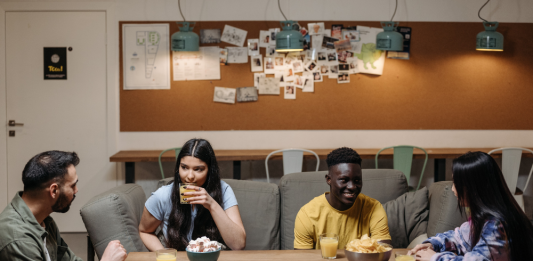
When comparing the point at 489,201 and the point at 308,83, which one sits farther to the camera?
the point at 308,83

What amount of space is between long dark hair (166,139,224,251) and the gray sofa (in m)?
0.26

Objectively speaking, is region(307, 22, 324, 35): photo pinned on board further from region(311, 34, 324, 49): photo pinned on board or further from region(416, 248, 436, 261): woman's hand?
region(416, 248, 436, 261): woman's hand

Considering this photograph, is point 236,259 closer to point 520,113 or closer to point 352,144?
point 352,144

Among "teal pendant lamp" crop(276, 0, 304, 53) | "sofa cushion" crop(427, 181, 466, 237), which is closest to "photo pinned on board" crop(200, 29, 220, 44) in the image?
"teal pendant lamp" crop(276, 0, 304, 53)

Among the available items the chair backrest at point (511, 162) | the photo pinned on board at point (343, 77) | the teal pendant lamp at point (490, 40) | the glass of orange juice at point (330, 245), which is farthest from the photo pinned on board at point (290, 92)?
the glass of orange juice at point (330, 245)

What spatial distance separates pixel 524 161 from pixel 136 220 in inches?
167

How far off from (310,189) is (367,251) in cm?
114

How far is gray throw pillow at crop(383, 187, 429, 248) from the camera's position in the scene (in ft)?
8.56

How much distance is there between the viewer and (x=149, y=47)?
474cm

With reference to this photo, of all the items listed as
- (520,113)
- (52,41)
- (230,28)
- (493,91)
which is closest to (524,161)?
(520,113)

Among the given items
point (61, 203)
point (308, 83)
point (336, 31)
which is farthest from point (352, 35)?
point (61, 203)

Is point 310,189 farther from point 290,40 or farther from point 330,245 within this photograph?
point 290,40

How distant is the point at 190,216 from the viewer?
7.37ft

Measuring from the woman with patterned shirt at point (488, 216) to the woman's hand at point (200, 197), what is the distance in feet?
3.00
